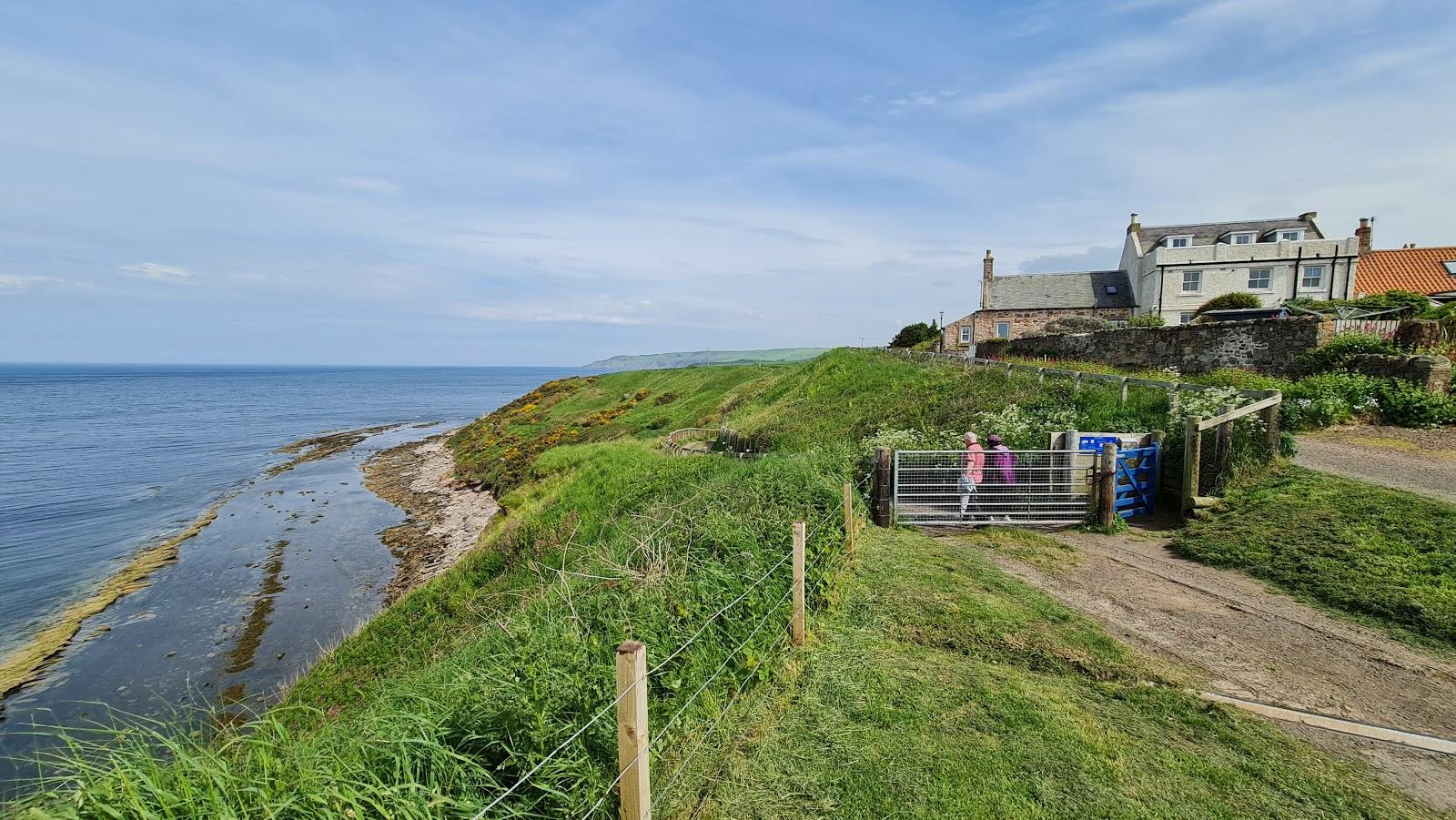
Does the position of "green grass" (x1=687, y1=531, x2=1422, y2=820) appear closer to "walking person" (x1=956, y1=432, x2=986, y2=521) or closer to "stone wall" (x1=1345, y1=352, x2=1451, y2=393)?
"walking person" (x1=956, y1=432, x2=986, y2=521)

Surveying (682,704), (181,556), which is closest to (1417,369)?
(682,704)

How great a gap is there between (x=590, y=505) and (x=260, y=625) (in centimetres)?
874

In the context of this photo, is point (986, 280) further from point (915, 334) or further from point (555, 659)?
point (555, 659)

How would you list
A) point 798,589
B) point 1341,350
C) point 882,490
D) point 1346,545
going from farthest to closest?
point 1341,350, point 882,490, point 1346,545, point 798,589

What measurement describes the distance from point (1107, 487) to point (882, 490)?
3.84 metres

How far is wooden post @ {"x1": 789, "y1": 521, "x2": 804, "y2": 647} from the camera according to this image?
639cm

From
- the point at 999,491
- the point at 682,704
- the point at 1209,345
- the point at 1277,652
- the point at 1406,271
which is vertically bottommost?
the point at 1277,652

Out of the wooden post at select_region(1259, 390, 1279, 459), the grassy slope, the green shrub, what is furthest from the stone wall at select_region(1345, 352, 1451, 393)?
the wooden post at select_region(1259, 390, 1279, 459)

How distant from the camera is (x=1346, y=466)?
1098 cm

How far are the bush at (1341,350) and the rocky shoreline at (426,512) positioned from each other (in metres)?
24.8

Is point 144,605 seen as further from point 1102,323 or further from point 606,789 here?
point 1102,323

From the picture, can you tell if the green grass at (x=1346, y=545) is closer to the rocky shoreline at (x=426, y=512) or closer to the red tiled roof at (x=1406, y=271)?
the rocky shoreline at (x=426, y=512)

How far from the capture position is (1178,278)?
3644 cm

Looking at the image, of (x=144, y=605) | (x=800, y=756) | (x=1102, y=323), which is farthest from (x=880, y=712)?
(x=1102, y=323)
